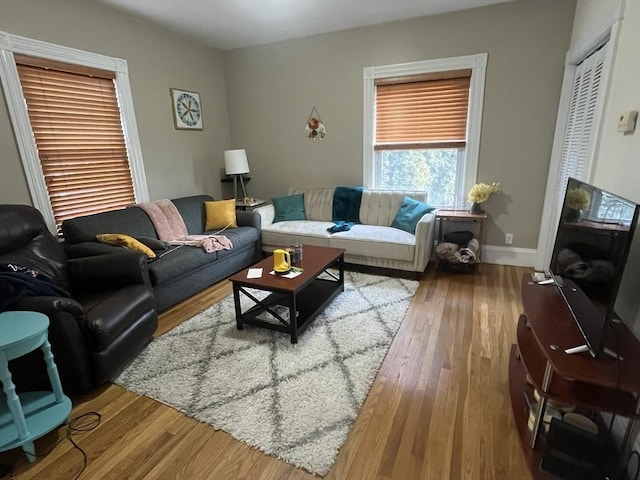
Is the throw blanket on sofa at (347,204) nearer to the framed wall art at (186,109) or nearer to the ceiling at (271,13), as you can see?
the ceiling at (271,13)

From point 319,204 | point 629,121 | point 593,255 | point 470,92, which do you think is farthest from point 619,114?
point 319,204

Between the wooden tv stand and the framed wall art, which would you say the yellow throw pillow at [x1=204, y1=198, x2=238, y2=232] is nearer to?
the framed wall art

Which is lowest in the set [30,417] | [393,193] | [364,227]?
[30,417]

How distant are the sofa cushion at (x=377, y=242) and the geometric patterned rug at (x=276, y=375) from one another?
1.99 ft

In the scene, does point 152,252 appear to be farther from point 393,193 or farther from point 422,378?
point 393,193

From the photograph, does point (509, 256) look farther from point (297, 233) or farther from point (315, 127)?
point (315, 127)

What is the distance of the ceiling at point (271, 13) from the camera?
3115 mm

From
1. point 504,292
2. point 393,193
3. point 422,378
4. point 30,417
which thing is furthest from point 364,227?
point 30,417

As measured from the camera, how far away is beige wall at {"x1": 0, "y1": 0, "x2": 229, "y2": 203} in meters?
2.63

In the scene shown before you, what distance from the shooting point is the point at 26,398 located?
1723mm

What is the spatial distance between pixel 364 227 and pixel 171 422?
103 inches

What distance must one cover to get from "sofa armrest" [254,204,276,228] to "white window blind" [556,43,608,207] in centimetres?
311

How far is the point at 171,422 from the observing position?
173 centimetres

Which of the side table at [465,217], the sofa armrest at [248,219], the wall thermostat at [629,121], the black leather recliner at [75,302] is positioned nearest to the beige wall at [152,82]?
the black leather recliner at [75,302]
